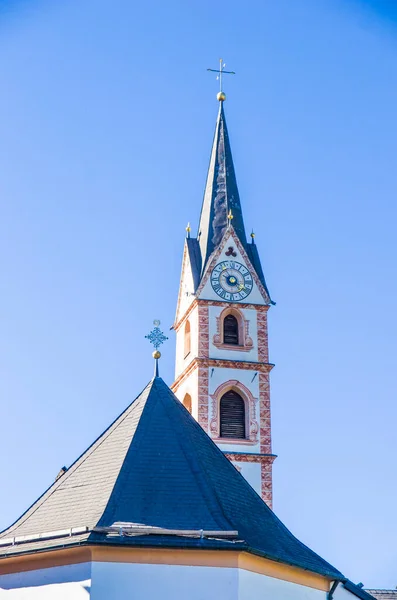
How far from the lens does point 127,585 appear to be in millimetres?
15570

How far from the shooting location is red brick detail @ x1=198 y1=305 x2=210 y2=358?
46094 mm

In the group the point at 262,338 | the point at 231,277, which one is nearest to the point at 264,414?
the point at 262,338

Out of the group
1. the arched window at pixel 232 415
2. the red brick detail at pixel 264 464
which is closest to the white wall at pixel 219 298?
the arched window at pixel 232 415

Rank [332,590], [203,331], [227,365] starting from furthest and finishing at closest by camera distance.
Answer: [203,331] < [227,365] < [332,590]

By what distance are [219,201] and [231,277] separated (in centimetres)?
457

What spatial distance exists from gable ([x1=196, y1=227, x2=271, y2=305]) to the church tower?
5 centimetres

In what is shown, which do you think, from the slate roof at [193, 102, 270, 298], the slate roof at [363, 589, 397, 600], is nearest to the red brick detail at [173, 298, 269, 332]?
the slate roof at [193, 102, 270, 298]

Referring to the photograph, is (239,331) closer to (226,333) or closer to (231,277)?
(226,333)

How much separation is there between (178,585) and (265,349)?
3151 cm

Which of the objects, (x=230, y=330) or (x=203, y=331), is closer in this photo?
(x=203, y=331)

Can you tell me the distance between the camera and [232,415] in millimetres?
45125

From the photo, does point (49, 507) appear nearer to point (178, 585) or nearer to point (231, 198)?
point (178, 585)

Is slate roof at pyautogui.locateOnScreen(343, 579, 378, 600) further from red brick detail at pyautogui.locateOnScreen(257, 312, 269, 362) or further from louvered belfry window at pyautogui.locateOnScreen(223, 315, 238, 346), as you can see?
louvered belfry window at pyautogui.locateOnScreen(223, 315, 238, 346)

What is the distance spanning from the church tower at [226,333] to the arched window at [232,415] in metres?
0.05
